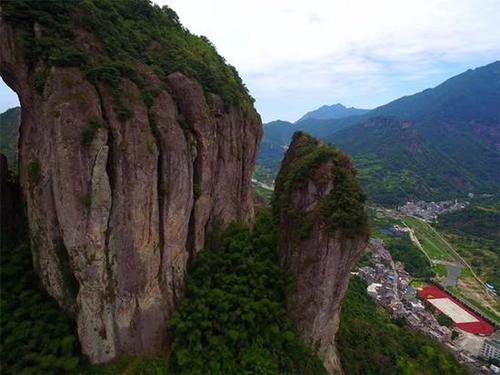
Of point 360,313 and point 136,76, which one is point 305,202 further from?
point 360,313

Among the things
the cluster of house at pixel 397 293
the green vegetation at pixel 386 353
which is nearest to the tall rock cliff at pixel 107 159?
the green vegetation at pixel 386 353

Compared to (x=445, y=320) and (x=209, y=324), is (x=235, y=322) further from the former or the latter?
(x=445, y=320)

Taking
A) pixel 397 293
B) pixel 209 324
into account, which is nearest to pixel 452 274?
pixel 397 293

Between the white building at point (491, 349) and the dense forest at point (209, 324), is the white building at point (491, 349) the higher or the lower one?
the lower one

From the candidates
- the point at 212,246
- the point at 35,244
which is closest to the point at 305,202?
the point at 212,246

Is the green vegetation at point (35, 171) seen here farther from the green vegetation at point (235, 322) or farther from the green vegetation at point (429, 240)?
the green vegetation at point (429, 240)

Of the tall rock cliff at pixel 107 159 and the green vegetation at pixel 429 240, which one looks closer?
the tall rock cliff at pixel 107 159
